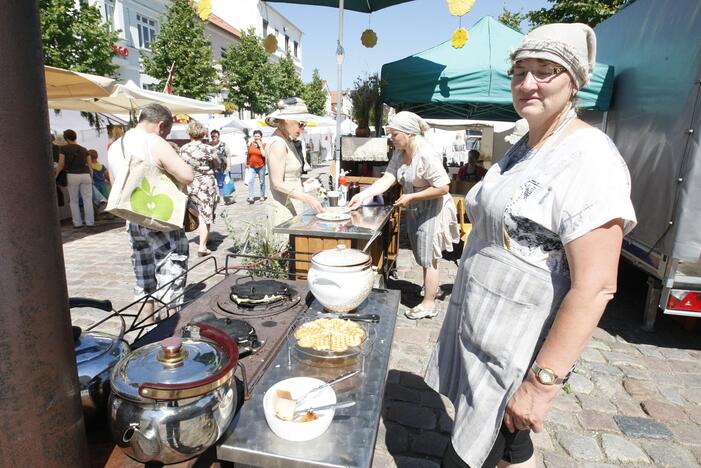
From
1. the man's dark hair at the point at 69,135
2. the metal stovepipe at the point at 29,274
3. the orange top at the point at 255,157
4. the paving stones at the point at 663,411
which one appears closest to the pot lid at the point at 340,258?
the metal stovepipe at the point at 29,274

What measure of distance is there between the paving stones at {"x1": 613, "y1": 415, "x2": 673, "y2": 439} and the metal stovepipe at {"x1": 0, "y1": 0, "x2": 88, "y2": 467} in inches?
126

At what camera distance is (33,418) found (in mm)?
818

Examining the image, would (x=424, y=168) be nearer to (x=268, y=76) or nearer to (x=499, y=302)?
(x=499, y=302)

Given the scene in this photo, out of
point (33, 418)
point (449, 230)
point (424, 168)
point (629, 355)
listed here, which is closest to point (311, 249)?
point (424, 168)

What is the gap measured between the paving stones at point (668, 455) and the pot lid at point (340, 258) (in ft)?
7.36

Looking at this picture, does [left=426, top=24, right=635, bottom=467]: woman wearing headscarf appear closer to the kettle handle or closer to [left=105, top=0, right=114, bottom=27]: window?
the kettle handle

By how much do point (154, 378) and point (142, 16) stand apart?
28.2 m

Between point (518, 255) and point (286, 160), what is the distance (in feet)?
10.1

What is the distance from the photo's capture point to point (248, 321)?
1.90m

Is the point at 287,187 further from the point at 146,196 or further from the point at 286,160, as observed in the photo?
the point at 146,196

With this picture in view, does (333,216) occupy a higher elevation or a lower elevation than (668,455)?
higher

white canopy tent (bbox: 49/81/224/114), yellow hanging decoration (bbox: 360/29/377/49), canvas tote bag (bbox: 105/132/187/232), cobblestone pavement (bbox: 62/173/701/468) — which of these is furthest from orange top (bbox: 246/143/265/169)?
canvas tote bag (bbox: 105/132/187/232)

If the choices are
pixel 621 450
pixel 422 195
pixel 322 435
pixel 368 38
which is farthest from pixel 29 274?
pixel 368 38

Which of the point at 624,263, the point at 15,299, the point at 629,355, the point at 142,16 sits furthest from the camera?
the point at 142,16
